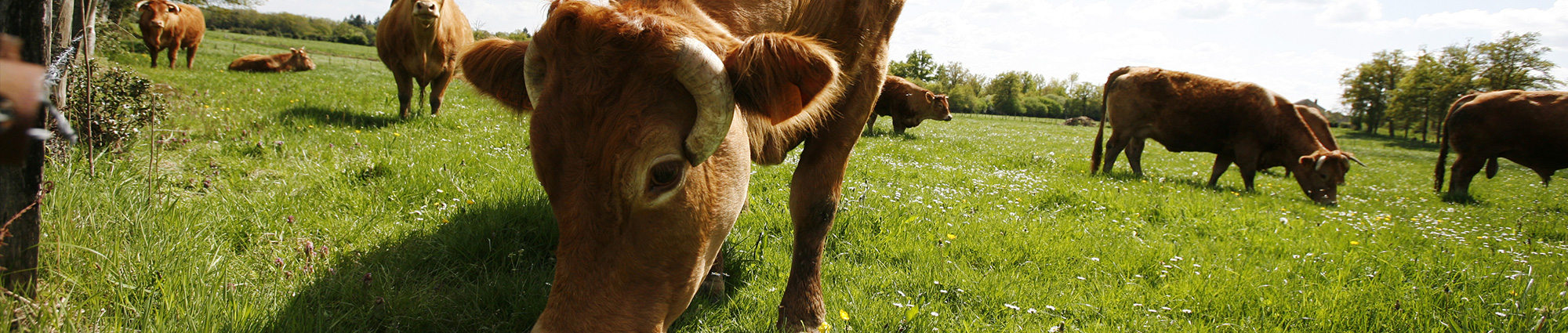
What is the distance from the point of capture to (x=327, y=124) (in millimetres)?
7066

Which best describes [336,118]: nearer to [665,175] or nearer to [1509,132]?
[665,175]

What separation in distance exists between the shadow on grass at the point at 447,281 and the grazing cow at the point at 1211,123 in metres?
9.70

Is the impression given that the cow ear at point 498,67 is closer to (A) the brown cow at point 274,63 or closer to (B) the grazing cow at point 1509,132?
(B) the grazing cow at point 1509,132

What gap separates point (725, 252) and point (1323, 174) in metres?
10.7

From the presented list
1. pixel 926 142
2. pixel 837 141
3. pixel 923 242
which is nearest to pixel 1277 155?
pixel 926 142

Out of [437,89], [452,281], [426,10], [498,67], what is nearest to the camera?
[498,67]

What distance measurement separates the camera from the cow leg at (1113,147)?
448 inches

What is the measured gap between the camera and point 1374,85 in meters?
53.6

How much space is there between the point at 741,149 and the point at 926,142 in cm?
1214

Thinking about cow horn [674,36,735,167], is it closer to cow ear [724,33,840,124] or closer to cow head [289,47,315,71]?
cow ear [724,33,840,124]

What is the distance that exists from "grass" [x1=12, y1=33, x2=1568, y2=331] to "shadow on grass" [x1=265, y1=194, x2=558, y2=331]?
0.01 meters

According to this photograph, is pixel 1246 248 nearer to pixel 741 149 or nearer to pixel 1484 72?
pixel 741 149

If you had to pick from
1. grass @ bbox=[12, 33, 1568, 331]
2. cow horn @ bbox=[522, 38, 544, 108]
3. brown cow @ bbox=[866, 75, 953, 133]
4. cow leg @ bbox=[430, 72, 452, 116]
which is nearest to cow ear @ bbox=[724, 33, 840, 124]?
cow horn @ bbox=[522, 38, 544, 108]

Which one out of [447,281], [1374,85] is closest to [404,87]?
[447,281]
